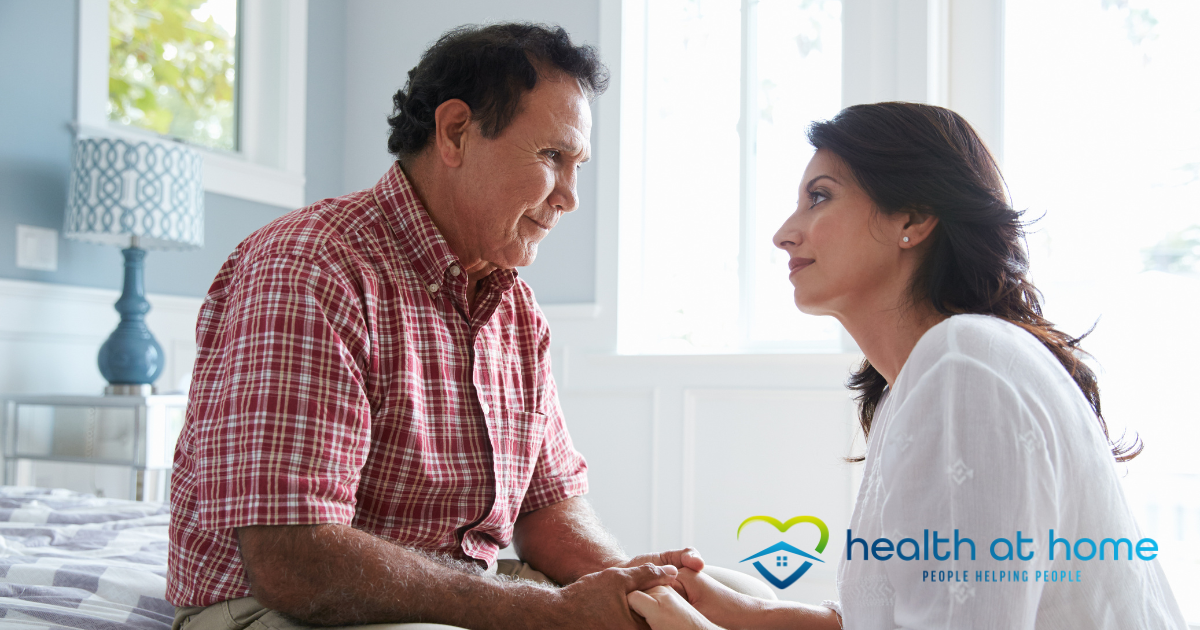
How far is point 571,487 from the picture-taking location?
1516 millimetres

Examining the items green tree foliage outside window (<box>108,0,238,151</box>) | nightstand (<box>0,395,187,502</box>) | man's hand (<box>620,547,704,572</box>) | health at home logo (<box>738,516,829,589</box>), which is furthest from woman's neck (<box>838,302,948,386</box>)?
green tree foliage outside window (<box>108,0,238,151</box>)

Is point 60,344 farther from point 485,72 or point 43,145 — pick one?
point 485,72

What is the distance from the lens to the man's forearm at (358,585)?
3.18 feet

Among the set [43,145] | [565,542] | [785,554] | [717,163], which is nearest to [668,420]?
[785,554]

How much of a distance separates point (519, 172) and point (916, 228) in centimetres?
61

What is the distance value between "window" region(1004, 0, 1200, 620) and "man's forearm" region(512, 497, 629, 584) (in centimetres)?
176

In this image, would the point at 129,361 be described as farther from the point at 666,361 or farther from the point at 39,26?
the point at 666,361

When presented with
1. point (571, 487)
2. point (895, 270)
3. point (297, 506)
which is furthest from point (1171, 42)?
point (297, 506)

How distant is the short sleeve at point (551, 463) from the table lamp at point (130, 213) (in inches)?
64.0

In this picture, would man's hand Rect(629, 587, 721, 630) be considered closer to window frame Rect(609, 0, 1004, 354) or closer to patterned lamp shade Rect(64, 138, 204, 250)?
window frame Rect(609, 0, 1004, 354)

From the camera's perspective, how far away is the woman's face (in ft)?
3.63

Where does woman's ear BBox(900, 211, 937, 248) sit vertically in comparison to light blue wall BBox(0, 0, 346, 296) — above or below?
below

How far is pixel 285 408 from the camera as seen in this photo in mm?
990

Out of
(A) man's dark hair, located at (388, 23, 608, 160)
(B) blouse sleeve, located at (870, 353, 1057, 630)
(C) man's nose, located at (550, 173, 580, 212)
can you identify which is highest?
(A) man's dark hair, located at (388, 23, 608, 160)
